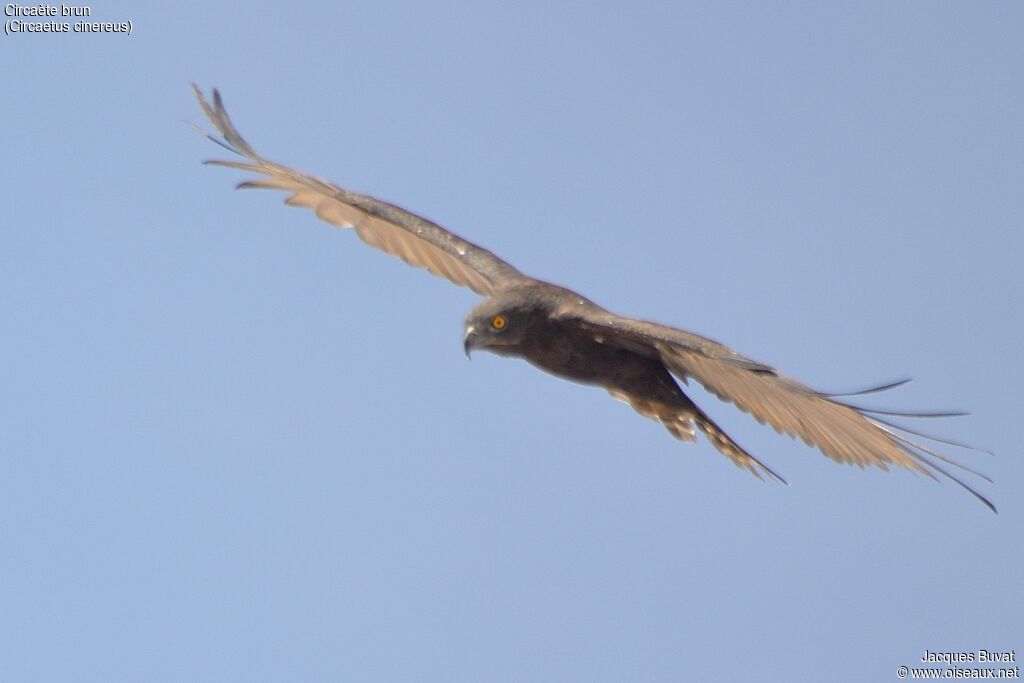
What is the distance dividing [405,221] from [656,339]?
3137 millimetres

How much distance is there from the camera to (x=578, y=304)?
1028 centimetres

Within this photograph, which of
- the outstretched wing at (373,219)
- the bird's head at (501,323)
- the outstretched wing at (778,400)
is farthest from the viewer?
the outstretched wing at (373,219)

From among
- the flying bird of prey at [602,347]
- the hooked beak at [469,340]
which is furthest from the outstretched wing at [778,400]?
the hooked beak at [469,340]

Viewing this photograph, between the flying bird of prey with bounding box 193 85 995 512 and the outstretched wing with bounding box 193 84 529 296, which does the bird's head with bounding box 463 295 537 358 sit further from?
the outstretched wing with bounding box 193 84 529 296

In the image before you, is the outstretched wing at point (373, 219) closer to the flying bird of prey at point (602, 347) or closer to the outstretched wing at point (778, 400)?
the flying bird of prey at point (602, 347)

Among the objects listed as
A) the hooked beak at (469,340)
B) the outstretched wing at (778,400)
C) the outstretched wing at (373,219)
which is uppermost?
the outstretched wing at (373,219)

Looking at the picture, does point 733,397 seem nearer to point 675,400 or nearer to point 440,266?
point 675,400

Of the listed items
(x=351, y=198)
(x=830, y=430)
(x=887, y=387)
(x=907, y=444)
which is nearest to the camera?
(x=887, y=387)

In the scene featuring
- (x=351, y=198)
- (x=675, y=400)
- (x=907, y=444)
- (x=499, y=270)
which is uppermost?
(x=351, y=198)

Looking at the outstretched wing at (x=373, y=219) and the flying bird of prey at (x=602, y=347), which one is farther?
the outstretched wing at (x=373, y=219)

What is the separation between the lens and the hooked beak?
34.7ft

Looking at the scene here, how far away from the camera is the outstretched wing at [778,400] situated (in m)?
8.87

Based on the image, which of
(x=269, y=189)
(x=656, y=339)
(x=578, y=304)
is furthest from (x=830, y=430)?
(x=269, y=189)

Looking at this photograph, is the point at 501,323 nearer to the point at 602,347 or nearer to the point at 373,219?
the point at 602,347
